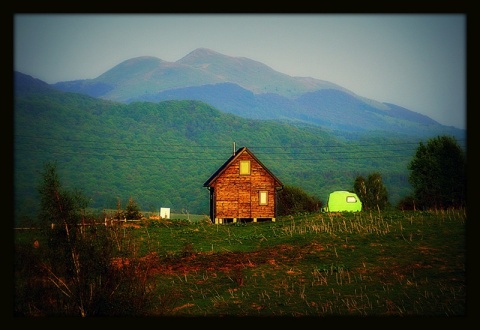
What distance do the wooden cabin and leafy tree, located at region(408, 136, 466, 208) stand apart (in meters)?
23.7

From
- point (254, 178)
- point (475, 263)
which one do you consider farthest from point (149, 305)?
point (254, 178)

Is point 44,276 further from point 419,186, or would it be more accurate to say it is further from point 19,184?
point 19,184

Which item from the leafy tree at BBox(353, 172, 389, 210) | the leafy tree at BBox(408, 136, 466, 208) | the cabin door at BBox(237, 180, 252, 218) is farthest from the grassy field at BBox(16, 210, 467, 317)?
the leafy tree at BBox(353, 172, 389, 210)

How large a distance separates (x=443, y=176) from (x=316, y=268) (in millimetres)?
52451

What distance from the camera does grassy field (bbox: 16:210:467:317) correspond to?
88.0 ft

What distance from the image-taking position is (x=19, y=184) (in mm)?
163875

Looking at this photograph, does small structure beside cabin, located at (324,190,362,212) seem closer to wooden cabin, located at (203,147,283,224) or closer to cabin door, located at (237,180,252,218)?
wooden cabin, located at (203,147,283,224)

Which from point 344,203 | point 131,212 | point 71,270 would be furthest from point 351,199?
point 71,270

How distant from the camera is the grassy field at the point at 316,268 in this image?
2681 centimetres

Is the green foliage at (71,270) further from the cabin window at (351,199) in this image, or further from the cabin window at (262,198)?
the cabin window at (351,199)

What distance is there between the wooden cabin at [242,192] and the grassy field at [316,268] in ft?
57.2

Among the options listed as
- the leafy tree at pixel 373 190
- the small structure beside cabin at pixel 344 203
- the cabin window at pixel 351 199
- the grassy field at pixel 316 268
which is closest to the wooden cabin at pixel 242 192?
the small structure beside cabin at pixel 344 203

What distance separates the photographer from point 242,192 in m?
64.8

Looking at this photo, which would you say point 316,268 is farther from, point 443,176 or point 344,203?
point 443,176
